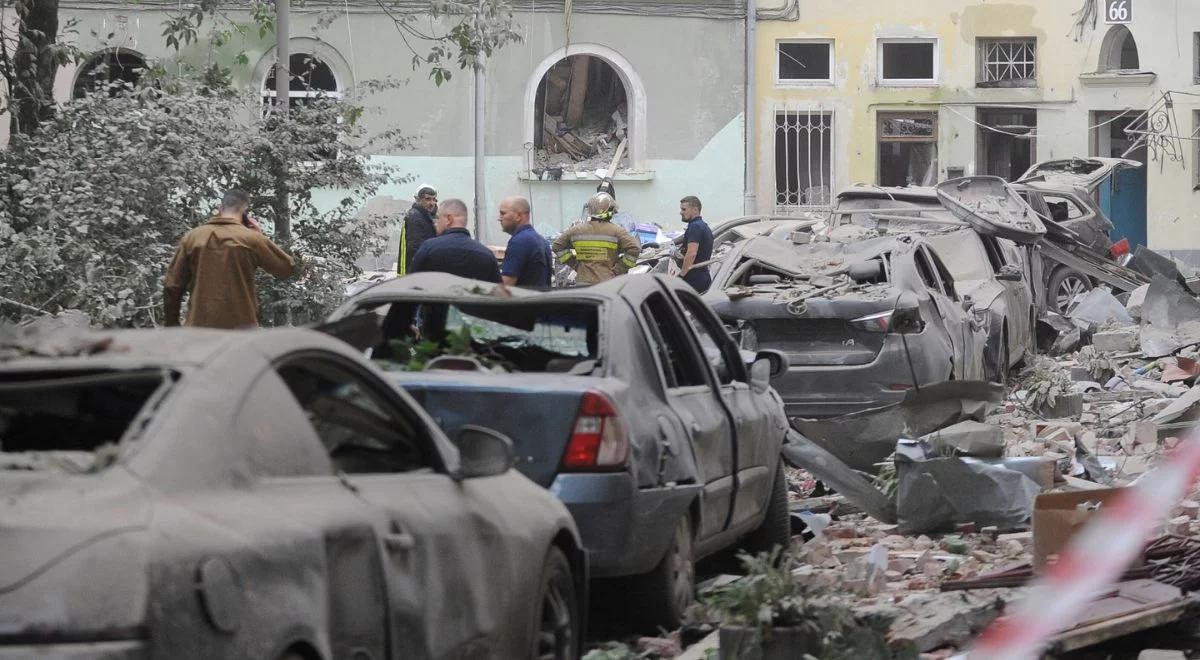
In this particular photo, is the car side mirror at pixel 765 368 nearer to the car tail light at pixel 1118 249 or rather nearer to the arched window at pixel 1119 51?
the car tail light at pixel 1118 249

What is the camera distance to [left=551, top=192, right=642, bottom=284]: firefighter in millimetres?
15055

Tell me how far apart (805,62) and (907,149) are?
2.52m

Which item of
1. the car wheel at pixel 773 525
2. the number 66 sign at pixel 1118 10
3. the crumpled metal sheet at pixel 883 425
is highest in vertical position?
the number 66 sign at pixel 1118 10

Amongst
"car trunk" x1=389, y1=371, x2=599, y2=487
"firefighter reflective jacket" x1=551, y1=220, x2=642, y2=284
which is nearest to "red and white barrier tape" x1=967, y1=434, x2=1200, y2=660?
"car trunk" x1=389, y1=371, x2=599, y2=487

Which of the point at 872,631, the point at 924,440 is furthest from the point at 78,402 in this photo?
the point at 924,440

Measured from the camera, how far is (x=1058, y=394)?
14664 mm

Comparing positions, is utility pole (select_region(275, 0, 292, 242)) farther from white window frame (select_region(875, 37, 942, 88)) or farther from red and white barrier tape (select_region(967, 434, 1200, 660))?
white window frame (select_region(875, 37, 942, 88))

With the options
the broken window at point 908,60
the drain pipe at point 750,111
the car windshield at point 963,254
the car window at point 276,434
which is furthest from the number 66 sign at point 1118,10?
the car window at point 276,434

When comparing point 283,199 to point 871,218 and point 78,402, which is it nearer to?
point 871,218

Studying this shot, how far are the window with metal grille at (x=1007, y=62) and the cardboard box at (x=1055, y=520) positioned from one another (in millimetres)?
25905

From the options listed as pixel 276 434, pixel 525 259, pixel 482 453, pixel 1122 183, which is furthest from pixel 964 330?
pixel 1122 183

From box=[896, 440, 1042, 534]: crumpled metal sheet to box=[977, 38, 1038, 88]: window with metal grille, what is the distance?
23.8 meters

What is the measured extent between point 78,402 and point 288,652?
2.69ft

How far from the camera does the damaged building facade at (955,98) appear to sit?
31.8 m
